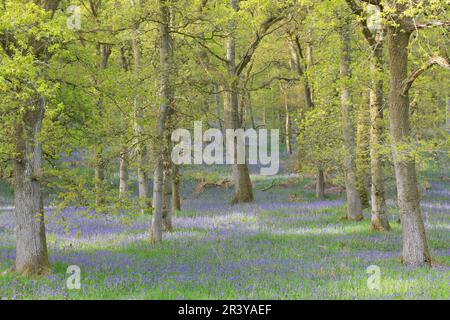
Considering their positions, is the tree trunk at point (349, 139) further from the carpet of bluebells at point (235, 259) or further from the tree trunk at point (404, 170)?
the tree trunk at point (404, 170)

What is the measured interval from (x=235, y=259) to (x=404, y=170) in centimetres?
430

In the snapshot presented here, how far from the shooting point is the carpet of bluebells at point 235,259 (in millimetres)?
8492

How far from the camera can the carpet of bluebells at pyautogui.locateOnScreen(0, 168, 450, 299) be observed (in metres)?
8.49

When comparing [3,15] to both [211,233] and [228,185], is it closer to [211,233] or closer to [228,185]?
[211,233]

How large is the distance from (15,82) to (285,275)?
6.03m

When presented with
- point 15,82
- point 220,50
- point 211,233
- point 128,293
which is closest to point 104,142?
point 15,82

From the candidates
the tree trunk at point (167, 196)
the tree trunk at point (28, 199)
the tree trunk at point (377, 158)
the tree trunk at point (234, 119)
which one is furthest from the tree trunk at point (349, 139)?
the tree trunk at point (28, 199)

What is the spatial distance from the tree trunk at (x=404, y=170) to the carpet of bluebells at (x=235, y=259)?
0.44 metres

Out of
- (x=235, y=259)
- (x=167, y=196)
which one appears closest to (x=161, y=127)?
(x=167, y=196)

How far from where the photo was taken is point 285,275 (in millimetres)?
9938

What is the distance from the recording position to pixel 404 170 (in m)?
11.2

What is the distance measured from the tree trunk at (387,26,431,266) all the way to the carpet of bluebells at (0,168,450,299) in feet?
1.45

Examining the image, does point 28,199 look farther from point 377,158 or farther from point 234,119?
point 234,119

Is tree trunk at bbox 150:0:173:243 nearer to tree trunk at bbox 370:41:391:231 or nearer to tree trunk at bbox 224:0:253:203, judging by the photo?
tree trunk at bbox 370:41:391:231
